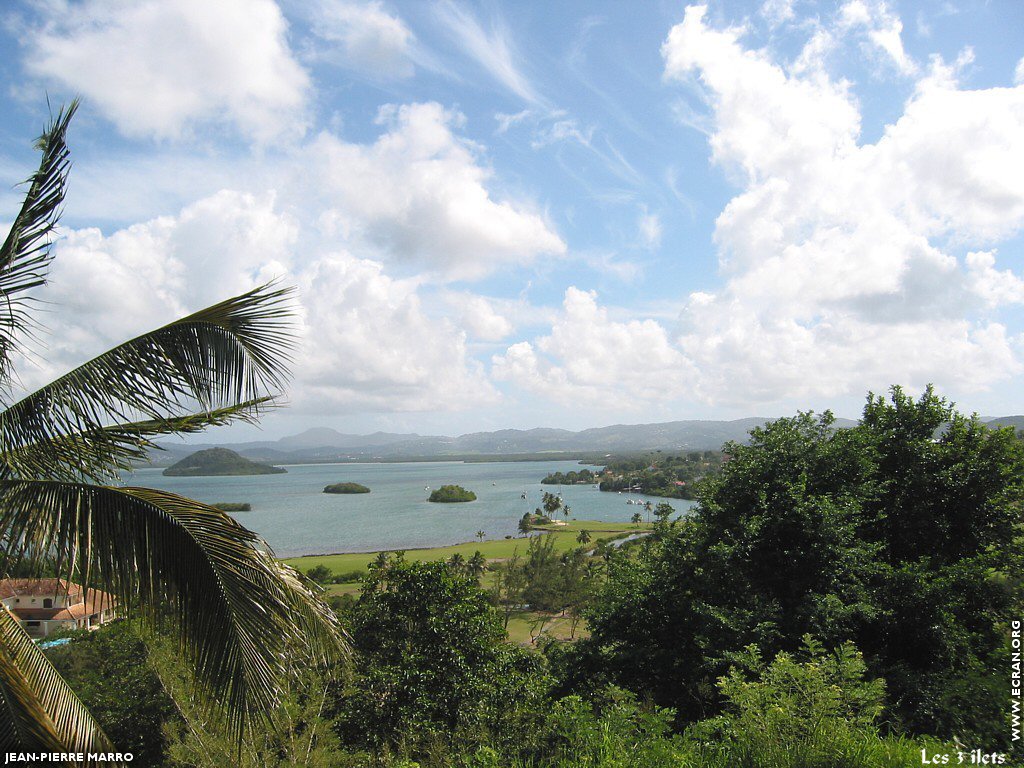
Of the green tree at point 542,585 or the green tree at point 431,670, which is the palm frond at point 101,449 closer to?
the green tree at point 431,670

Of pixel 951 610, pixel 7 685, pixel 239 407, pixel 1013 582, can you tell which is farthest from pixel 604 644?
pixel 7 685

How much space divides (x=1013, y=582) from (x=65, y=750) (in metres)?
10.2

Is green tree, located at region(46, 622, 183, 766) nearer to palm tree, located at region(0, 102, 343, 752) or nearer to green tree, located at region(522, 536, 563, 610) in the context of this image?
palm tree, located at region(0, 102, 343, 752)

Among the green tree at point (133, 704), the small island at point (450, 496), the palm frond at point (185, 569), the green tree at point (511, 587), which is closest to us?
the palm frond at point (185, 569)

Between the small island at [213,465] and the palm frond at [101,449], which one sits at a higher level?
the palm frond at [101,449]

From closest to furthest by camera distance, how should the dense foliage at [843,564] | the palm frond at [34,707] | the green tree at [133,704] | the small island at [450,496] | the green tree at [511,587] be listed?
the palm frond at [34,707]
the dense foliage at [843,564]
the green tree at [133,704]
the green tree at [511,587]
the small island at [450,496]

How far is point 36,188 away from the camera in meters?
3.30

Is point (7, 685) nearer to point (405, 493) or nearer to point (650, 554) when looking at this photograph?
point (650, 554)

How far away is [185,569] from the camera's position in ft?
10.2

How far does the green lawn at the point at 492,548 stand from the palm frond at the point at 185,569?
37.6 metres

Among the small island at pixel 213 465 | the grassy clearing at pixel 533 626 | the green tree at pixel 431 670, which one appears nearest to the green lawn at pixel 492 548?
the grassy clearing at pixel 533 626

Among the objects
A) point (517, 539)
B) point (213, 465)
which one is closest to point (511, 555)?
point (517, 539)

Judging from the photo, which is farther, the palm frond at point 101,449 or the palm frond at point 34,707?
the palm frond at point 101,449

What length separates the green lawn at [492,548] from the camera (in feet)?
170
